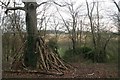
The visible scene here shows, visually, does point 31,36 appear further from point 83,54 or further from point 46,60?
point 83,54

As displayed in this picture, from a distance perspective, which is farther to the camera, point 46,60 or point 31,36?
point 31,36

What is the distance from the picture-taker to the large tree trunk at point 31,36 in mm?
10891

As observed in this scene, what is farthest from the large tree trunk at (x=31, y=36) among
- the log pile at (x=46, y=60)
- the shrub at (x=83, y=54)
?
the shrub at (x=83, y=54)

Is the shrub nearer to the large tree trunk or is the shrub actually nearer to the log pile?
the log pile

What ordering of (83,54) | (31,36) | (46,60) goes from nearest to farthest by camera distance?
1. (46,60)
2. (31,36)
3. (83,54)

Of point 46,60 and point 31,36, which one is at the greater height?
point 31,36

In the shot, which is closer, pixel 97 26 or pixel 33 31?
pixel 33 31

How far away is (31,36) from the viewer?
1103cm

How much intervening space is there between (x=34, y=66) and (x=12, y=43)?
8.63 ft

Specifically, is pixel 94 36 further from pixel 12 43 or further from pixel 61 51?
pixel 12 43

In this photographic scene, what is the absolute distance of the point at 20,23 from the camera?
551 inches

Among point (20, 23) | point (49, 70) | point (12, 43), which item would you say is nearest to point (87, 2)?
point (20, 23)

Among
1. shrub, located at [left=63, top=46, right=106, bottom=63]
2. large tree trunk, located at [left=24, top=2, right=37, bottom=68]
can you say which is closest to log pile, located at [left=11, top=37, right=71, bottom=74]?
large tree trunk, located at [left=24, top=2, right=37, bottom=68]

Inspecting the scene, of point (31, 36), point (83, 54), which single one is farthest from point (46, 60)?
point (83, 54)
